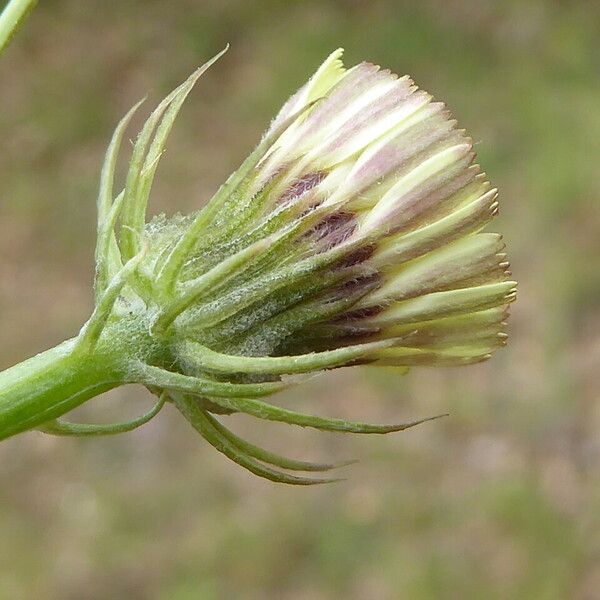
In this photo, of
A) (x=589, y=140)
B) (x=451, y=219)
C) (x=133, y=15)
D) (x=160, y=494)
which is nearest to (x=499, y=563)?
(x=160, y=494)

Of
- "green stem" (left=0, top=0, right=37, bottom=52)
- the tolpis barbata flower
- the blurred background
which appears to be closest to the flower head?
the tolpis barbata flower

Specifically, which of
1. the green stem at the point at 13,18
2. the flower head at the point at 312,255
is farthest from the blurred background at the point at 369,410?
the green stem at the point at 13,18

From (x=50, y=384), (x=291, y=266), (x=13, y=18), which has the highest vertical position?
(x=13, y=18)

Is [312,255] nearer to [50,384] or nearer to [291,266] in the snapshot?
[291,266]

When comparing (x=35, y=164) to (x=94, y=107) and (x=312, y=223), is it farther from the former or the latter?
(x=312, y=223)

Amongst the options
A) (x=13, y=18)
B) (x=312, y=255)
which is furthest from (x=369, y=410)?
(x=13, y=18)
